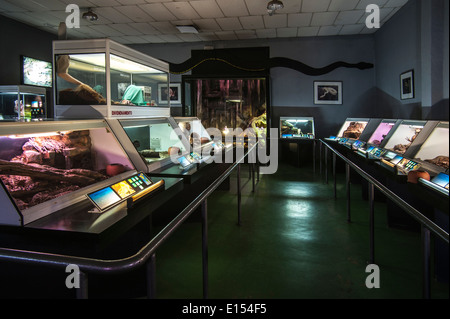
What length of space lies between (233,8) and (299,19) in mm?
1686

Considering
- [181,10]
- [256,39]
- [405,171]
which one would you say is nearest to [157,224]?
[405,171]

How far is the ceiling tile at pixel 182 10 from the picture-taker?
21.1ft

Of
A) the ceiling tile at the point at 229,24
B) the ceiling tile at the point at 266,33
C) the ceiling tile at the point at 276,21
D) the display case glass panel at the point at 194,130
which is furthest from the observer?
the ceiling tile at the point at 266,33

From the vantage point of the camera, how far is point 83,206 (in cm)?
212

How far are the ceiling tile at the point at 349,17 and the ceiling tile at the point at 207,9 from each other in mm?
2622

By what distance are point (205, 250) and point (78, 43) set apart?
2.24 m

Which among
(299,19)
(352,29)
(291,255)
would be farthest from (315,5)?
(291,255)

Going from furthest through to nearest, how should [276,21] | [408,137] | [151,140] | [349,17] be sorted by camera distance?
[276,21] → [349,17] → [408,137] → [151,140]

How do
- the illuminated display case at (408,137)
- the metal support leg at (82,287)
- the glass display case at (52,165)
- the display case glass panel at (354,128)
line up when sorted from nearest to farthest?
the metal support leg at (82,287) < the glass display case at (52,165) < the illuminated display case at (408,137) < the display case glass panel at (354,128)

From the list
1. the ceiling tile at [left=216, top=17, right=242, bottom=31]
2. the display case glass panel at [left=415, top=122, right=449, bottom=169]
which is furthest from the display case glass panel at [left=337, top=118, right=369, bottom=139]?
the ceiling tile at [left=216, top=17, right=242, bottom=31]

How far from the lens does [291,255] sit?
3205 mm

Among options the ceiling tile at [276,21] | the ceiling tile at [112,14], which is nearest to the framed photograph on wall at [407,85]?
the ceiling tile at [276,21]

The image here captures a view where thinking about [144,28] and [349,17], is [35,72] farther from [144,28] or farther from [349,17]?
[349,17]

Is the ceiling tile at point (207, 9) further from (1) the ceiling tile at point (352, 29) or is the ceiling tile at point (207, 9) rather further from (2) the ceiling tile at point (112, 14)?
(1) the ceiling tile at point (352, 29)
